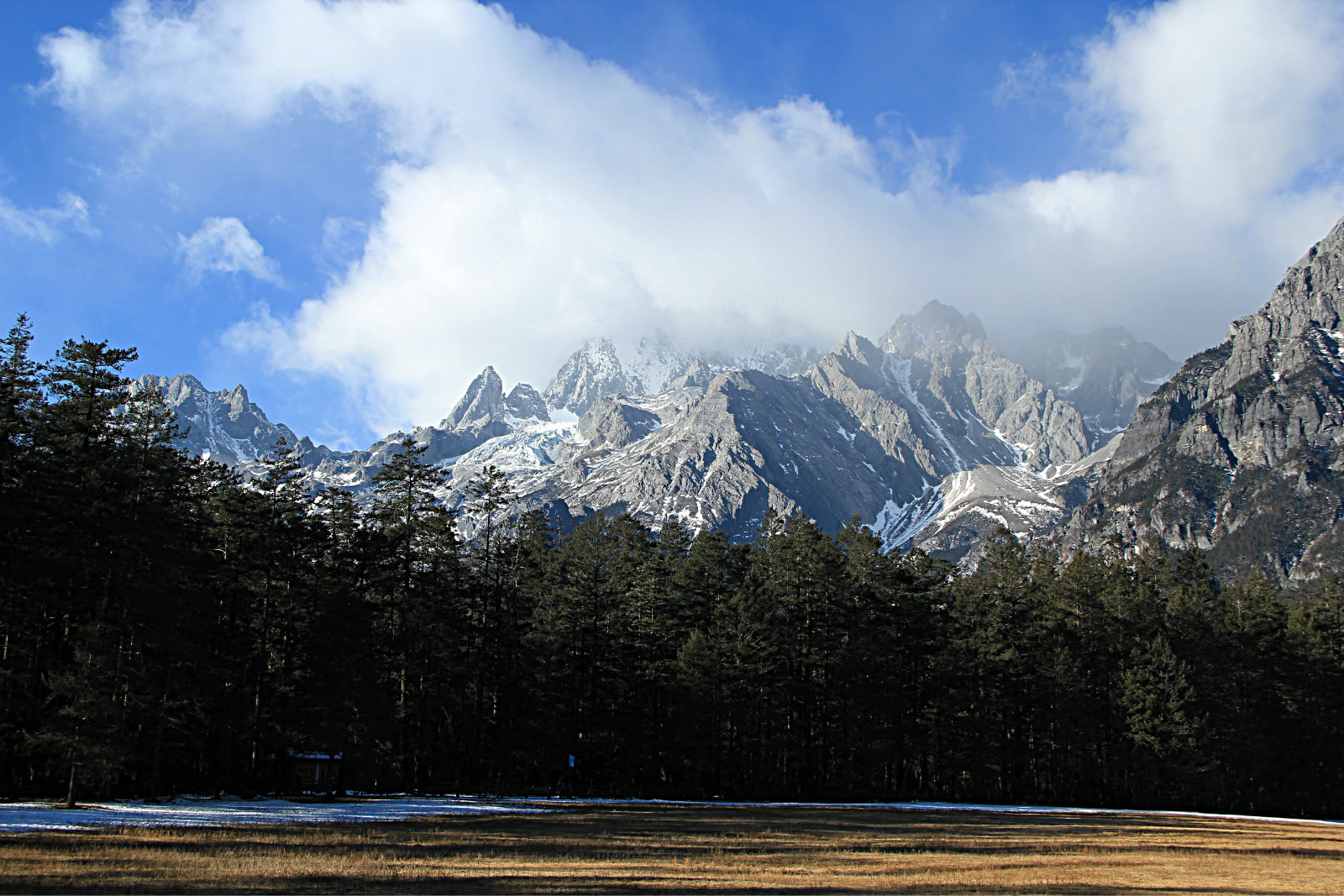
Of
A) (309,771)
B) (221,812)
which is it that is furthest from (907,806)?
(221,812)

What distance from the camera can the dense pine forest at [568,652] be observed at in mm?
35625

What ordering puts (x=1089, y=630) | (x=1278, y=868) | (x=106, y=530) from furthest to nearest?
(x=1089, y=630) → (x=106, y=530) → (x=1278, y=868)

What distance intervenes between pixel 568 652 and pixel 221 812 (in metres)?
27.8

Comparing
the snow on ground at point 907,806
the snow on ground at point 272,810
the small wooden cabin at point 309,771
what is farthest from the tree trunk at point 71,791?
the snow on ground at point 907,806

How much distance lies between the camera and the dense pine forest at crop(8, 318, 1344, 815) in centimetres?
3562

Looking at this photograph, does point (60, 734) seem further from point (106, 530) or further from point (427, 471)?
point (427, 471)

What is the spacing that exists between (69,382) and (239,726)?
18994 mm

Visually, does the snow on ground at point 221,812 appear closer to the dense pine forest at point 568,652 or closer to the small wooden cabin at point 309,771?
the dense pine forest at point 568,652

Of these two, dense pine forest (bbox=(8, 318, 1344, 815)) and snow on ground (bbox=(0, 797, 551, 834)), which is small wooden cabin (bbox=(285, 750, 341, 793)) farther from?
snow on ground (bbox=(0, 797, 551, 834))

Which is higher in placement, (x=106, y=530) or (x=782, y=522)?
(x=782, y=522)

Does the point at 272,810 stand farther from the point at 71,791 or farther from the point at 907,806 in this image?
the point at 907,806

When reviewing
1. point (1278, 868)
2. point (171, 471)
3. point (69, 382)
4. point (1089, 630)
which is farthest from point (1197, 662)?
point (69, 382)

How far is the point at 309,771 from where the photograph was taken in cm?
4641

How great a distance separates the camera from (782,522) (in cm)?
7650
